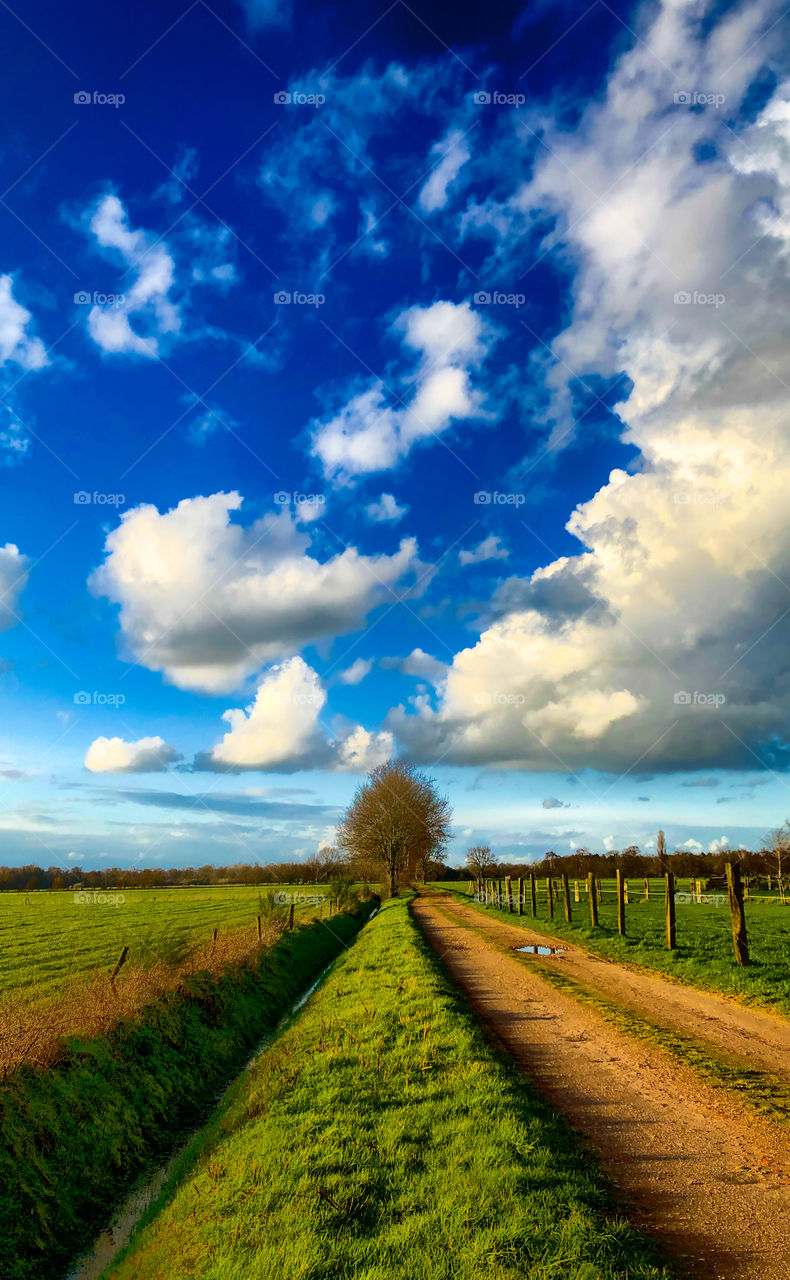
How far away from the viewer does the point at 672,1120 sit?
308 inches

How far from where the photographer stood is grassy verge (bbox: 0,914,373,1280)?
9227 millimetres

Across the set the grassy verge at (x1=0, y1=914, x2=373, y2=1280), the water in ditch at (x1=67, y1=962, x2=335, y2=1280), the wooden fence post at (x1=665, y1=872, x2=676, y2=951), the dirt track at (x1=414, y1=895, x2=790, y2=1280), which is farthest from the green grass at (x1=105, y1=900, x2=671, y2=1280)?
the wooden fence post at (x1=665, y1=872, x2=676, y2=951)

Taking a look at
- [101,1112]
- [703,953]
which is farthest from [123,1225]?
[703,953]

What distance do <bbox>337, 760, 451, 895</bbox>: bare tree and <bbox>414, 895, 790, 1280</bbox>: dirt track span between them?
168ft

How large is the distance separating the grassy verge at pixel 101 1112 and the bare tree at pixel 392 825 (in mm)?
48491

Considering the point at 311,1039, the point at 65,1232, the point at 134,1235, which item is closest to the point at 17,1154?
the point at 65,1232

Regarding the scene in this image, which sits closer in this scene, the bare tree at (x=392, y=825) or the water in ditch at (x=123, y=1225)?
the water in ditch at (x=123, y=1225)

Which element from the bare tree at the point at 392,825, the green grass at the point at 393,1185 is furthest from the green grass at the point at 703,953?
the bare tree at the point at 392,825

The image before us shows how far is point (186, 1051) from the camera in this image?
1528 cm

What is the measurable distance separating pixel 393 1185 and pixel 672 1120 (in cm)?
360

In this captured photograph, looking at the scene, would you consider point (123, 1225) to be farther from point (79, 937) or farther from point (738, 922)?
point (79, 937)

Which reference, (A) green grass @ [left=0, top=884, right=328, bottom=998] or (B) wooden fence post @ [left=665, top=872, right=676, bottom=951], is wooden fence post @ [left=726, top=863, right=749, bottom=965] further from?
(A) green grass @ [left=0, top=884, right=328, bottom=998]

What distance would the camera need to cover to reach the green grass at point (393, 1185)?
17.4 ft

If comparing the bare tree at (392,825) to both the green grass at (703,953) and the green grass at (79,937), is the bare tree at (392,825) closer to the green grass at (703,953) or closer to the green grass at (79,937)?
the green grass at (79,937)
